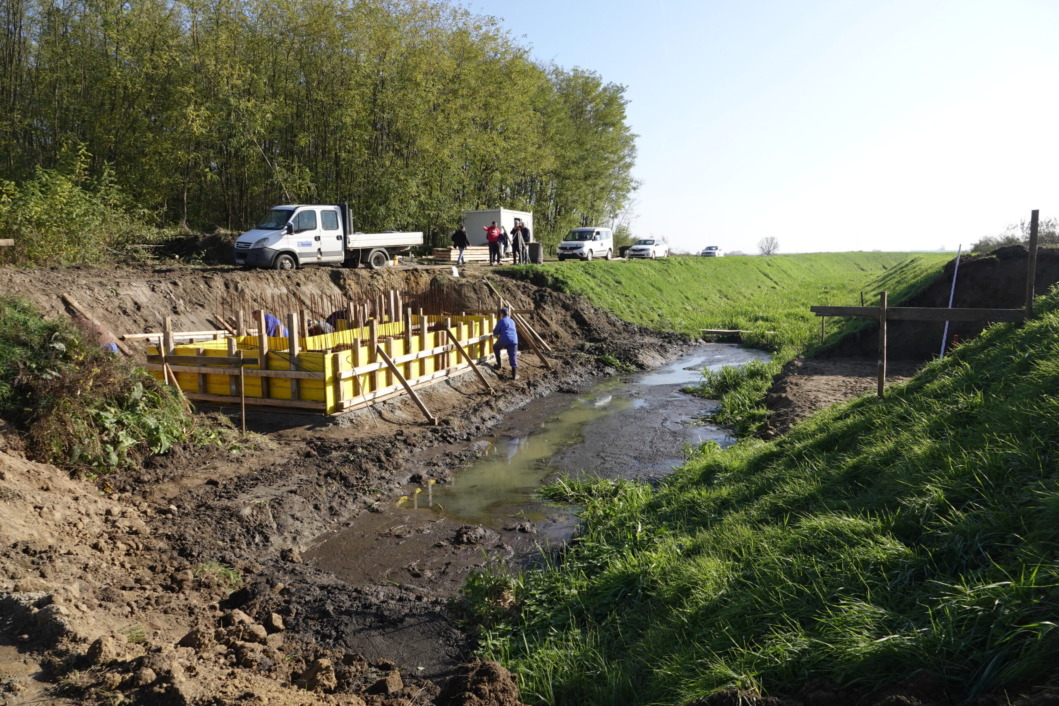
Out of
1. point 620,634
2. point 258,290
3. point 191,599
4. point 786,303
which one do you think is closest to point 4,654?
point 191,599

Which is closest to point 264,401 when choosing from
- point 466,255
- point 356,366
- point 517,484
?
point 356,366

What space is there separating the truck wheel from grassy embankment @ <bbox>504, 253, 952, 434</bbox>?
5.30m

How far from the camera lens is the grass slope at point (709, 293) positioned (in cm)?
2462

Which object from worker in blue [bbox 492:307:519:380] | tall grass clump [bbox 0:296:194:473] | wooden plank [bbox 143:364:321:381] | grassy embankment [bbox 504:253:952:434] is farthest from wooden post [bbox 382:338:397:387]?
grassy embankment [bbox 504:253:952:434]

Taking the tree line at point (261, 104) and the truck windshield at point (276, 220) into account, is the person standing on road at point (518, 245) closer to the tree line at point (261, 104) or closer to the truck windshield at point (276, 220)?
the tree line at point (261, 104)

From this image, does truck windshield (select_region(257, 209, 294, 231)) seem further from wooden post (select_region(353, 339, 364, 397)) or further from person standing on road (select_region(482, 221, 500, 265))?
wooden post (select_region(353, 339, 364, 397))

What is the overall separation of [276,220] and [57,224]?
5251 mm

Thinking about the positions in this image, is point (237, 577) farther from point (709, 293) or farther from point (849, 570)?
point (709, 293)

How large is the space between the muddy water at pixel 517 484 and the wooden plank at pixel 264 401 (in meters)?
2.15

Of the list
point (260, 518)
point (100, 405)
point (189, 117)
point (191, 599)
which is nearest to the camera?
point (191, 599)

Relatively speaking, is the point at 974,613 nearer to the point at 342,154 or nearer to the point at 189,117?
the point at 189,117

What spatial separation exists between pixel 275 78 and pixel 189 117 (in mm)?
5006

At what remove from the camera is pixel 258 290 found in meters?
17.1

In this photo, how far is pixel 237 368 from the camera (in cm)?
1155
